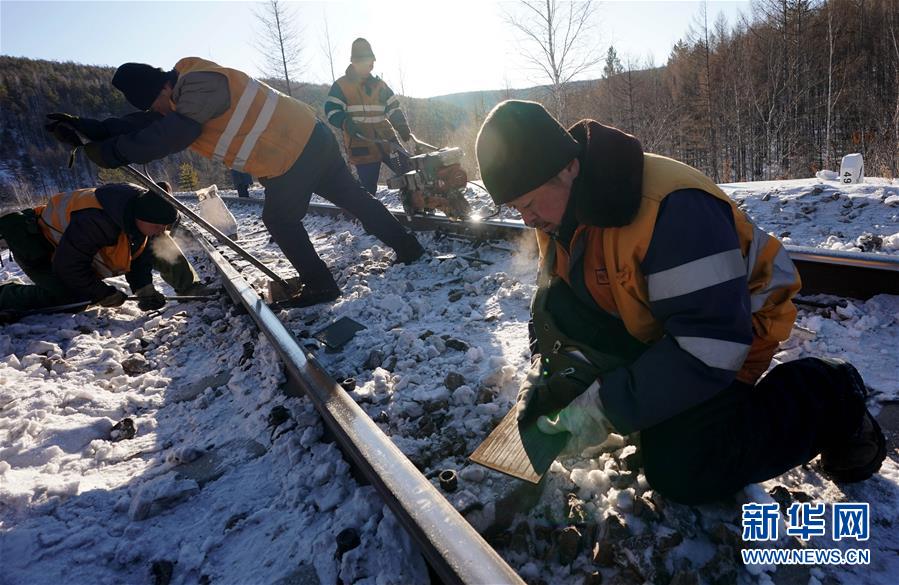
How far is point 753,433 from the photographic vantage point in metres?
1.52

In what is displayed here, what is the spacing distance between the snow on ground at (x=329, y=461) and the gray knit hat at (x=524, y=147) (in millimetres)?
1075

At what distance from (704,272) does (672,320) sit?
0.54 ft

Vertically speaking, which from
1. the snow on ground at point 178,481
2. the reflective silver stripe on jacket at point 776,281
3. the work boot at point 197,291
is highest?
the reflective silver stripe on jacket at point 776,281

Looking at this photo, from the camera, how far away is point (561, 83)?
15945 mm

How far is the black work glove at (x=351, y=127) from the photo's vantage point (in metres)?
6.66

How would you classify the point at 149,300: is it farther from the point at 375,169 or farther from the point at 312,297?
the point at 375,169

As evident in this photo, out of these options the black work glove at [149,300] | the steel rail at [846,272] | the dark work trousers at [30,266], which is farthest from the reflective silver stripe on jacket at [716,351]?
the dark work trousers at [30,266]

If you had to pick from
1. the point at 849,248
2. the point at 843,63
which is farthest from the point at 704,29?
the point at 849,248

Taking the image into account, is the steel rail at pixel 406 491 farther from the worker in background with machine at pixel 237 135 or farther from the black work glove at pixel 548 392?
the worker in background with machine at pixel 237 135

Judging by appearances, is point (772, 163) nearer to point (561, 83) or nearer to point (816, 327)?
point (561, 83)

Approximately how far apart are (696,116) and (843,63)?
10.6 meters

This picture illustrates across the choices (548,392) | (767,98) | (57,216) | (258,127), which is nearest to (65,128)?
(57,216)

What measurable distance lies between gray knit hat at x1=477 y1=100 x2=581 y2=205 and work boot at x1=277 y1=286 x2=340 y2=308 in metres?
2.89

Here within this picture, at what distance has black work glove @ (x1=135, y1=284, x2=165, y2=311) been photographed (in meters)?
4.46
